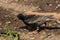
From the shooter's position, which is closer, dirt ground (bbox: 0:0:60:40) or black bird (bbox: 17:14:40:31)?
dirt ground (bbox: 0:0:60:40)

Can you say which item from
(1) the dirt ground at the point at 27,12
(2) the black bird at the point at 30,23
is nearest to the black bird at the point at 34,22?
(2) the black bird at the point at 30,23

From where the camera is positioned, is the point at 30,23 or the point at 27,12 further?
the point at 27,12

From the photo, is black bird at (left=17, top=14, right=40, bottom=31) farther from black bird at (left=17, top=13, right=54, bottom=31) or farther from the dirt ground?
the dirt ground

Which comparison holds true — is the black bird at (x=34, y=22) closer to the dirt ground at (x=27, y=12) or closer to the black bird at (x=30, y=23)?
the black bird at (x=30, y=23)

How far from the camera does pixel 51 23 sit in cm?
706

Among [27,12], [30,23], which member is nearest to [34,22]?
[30,23]

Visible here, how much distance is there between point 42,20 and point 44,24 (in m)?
0.25

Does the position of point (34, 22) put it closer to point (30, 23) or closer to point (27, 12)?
point (30, 23)

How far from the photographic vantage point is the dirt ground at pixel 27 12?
639 centimetres

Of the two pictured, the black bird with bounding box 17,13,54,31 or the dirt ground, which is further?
the black bird with bounding box 17,13,54,31

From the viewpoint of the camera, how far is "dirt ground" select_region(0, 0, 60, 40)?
639 cm

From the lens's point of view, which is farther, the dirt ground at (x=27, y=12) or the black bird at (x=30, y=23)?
the black bird at (x=30, y=23)

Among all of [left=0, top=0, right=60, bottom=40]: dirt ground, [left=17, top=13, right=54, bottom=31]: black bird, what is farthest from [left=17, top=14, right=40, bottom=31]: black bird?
[left=0, top=0, right=60, bottom=40]: dirt ground

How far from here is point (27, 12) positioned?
8289 millimetres
